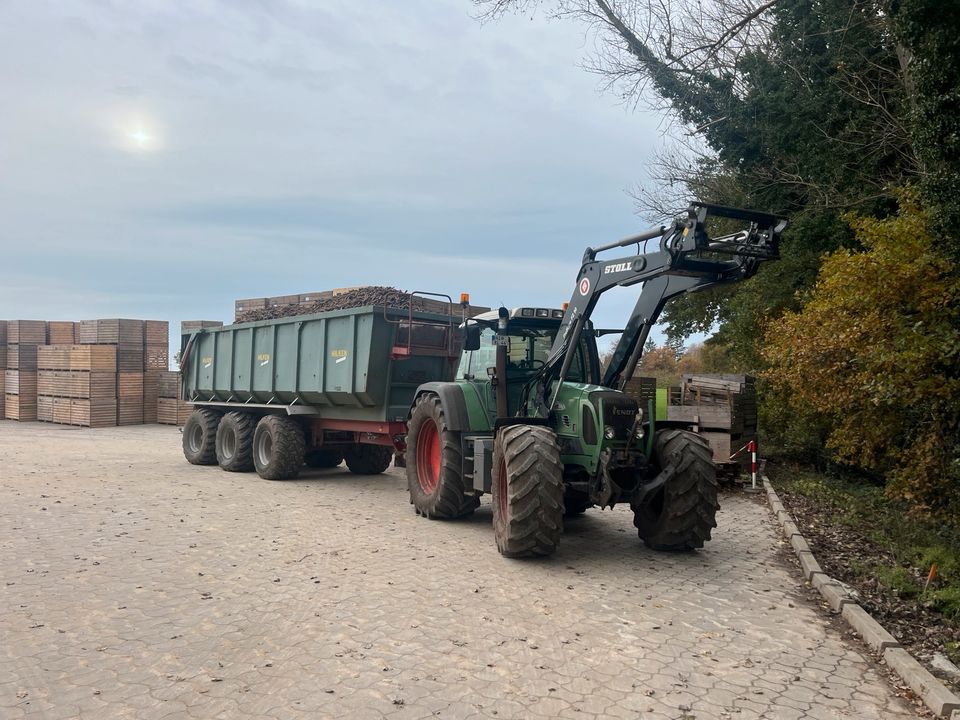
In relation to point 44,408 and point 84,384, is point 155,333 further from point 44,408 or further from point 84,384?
point 44,408

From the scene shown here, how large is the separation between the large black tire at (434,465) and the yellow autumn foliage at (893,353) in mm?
5254

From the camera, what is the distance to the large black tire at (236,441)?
13.9 meters

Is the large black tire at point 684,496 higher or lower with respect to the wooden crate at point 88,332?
lower

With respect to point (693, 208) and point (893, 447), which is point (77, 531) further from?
point (893, 447)

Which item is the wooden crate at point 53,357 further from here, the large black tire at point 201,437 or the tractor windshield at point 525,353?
the tractor windshield at point 525,353

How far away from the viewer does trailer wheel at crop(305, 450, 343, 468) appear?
14.6 m

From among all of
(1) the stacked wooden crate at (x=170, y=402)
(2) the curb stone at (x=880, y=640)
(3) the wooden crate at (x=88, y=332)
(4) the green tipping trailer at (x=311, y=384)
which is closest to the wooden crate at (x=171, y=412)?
(1) the stacked wooden crate at (x=170, y=402)

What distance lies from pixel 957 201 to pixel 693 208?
11.8 feet

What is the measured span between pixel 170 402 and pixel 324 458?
1342 cm

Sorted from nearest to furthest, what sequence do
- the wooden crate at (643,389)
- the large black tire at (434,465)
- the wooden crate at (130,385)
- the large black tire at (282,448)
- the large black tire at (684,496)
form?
the large black tire at (684,496), the large black tire at (434,465), the large black tire at (282,448), the wooden crate at (643,389), the wooden crate at (130,385)

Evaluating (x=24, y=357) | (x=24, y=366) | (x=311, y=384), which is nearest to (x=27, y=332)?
(x=24, y=357)

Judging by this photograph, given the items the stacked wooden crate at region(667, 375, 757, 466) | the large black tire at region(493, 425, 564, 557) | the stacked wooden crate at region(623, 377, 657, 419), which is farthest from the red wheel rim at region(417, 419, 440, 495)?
the stacked wooden crate at region(667, 375, 757, 466)

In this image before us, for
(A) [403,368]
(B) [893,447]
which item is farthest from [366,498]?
(B) [893,447]

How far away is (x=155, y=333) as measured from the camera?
26.5 metres
